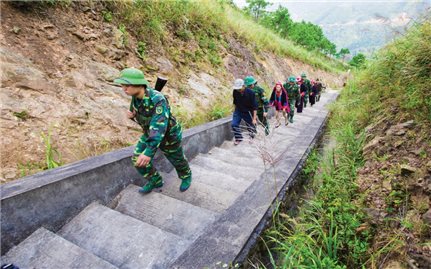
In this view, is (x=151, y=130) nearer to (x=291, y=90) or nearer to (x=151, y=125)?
(x=151, y=125)

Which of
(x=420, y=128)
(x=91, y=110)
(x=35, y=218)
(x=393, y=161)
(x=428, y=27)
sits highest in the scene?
(x=428, y=27)

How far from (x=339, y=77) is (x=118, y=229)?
48646mm

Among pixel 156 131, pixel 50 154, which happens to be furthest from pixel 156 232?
pixel 50 154

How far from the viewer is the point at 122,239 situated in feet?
7.91

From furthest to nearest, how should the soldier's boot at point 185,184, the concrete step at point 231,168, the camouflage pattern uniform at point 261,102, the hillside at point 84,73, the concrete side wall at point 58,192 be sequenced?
the camouflage pattern uniform at point 261,102, the concrete step at point 231,168, the hillside at point 84,73, the soldier's boot at point 185,184, the concrete side wall at point 58,192

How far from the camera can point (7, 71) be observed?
390cm

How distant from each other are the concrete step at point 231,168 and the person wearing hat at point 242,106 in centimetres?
148

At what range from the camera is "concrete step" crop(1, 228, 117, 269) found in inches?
81.0

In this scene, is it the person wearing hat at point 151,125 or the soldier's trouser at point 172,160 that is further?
the soldier's trouser at point 172,160

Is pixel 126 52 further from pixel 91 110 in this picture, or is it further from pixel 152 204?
pixel 152 204

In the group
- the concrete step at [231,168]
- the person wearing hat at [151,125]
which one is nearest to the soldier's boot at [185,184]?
the person wearing hat at [151,125]

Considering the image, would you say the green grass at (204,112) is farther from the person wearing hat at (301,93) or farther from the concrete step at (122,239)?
the person wearing hat at (301,93)

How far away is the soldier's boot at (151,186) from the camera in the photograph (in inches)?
127

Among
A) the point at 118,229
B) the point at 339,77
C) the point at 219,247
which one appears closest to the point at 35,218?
the point at 118,229
